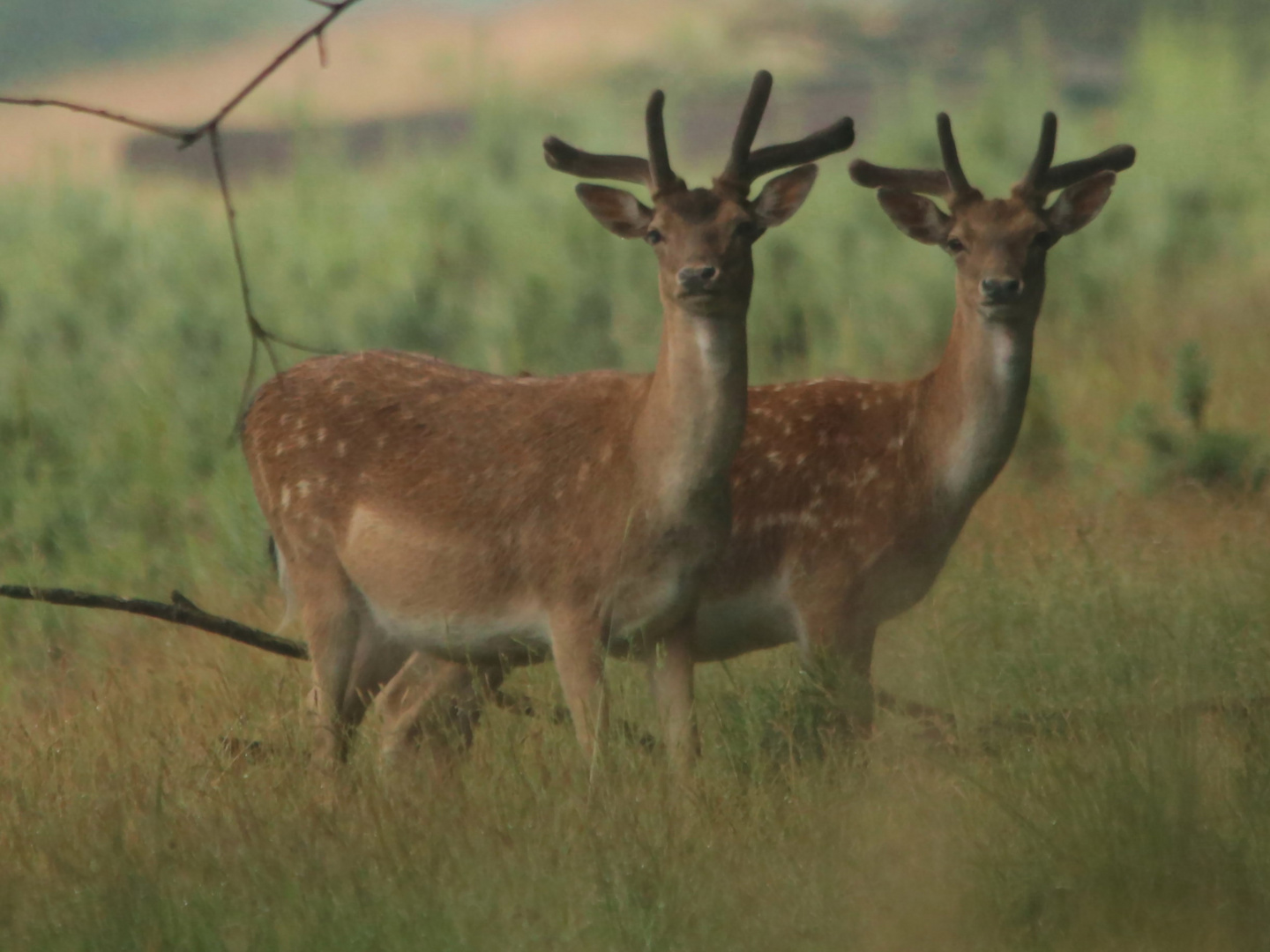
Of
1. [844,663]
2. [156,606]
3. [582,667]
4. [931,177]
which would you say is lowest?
[844,663]

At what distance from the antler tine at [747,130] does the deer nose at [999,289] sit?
880 mm

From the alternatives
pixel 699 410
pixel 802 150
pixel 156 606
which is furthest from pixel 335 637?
pixel 802 150

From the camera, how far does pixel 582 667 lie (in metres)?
5.79

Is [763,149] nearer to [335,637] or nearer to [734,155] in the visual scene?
[734,155]

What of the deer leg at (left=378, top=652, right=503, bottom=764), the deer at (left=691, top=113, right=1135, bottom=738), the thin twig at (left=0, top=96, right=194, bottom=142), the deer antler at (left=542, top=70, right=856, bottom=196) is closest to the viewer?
the thin twig at (left=0, top=96, right=194, bottom=142)

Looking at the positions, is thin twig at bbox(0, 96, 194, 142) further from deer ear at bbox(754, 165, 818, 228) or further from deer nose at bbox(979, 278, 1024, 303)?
deer nose at bbox(979, 278, 1024, 303)

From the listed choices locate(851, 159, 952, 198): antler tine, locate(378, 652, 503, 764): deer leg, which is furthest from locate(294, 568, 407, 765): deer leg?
locate(851, 159, 952, 198): antler tine

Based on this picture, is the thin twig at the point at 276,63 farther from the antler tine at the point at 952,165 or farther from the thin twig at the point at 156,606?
the antler tine at the point at 952,165

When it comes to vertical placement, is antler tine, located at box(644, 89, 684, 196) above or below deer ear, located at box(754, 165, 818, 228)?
above

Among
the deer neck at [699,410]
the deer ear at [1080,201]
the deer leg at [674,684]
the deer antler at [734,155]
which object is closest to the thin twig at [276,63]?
the deer antler at [734,155]

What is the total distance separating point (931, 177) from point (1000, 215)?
44 centimetres

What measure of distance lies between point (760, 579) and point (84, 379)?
368 inches

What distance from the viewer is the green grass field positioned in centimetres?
446

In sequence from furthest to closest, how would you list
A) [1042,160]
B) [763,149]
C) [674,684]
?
[1042,160]
[763,149]
[674,684]
